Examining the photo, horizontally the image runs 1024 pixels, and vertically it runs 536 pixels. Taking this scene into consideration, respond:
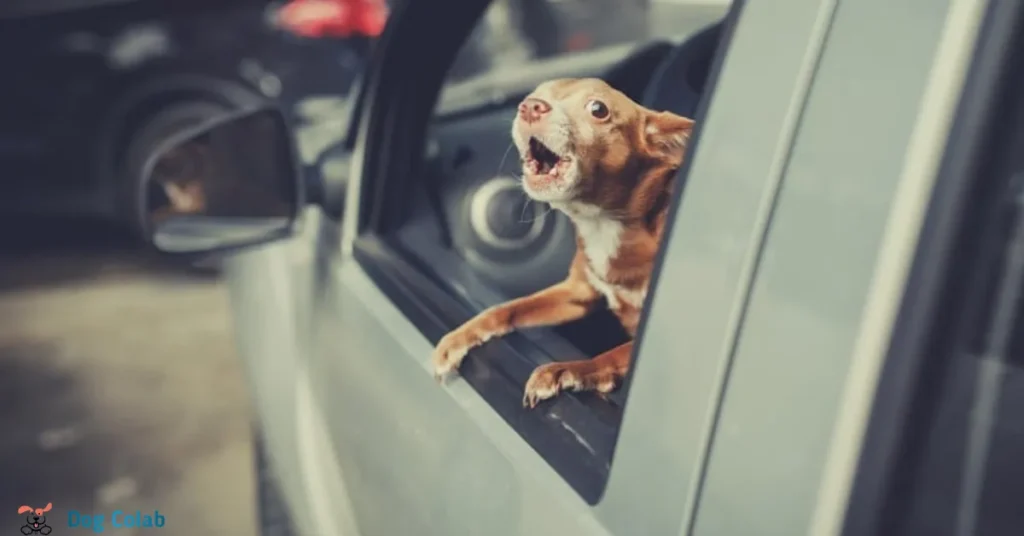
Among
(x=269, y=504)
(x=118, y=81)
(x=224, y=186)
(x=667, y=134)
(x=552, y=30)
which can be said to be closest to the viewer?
(x=667, y=134)

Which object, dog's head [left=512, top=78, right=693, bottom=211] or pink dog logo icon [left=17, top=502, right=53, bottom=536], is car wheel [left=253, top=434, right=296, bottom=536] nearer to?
pink dog logo icon [left=17, top=502, right=53, bottom=536]

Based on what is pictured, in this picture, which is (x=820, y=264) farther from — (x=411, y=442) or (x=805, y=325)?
(x=411, y=442)

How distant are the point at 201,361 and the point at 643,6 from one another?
2.81 m

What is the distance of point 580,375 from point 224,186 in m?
1.18

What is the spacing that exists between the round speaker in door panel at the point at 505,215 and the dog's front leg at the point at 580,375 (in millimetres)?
177

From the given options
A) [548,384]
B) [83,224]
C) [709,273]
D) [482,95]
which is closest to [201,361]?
[83,224]

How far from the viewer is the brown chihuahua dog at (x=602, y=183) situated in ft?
3.51

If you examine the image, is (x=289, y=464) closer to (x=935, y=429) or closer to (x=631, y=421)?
(x=631, y=421)

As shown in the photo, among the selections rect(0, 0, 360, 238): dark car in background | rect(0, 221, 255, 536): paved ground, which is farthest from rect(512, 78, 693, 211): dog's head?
rect(0, 0, 360, 238): dark car in background

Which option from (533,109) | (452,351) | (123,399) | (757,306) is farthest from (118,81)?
(757,306)

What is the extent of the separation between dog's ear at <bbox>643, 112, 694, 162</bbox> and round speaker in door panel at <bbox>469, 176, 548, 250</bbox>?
186mm

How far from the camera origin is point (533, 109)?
3.85 ft

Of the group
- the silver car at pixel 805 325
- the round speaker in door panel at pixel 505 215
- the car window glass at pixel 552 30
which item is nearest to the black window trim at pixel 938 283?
the silver car at pixel 805 325

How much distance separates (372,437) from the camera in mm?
1569
